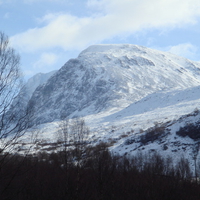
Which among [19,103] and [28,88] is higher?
[28,88]

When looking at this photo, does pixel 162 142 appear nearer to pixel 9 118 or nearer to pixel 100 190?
pixel 100 190

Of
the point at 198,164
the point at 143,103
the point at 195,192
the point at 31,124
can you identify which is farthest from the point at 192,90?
the point at 31,124

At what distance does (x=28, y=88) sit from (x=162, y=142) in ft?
165

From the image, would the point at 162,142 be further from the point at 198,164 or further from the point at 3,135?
the point at 3,135

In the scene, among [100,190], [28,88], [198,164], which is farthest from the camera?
[198,164]

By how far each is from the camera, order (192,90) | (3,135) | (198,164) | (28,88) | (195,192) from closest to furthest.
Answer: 1. (3,135)
2. (28,88)
3. (195,192)
4. (198,164)
5. (192,90)

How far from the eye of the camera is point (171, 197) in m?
20.3

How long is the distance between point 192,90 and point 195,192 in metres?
137

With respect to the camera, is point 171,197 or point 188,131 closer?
point 171,197

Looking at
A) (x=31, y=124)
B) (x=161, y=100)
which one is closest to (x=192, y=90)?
(x=161, y=100)

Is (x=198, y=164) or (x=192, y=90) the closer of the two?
(x=198, y=164)

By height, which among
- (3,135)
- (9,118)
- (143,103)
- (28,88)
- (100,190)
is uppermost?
(143,103)

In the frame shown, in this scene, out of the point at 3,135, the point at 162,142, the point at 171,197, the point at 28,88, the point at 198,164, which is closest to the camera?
the point at 3,135

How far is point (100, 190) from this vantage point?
17.9 m
